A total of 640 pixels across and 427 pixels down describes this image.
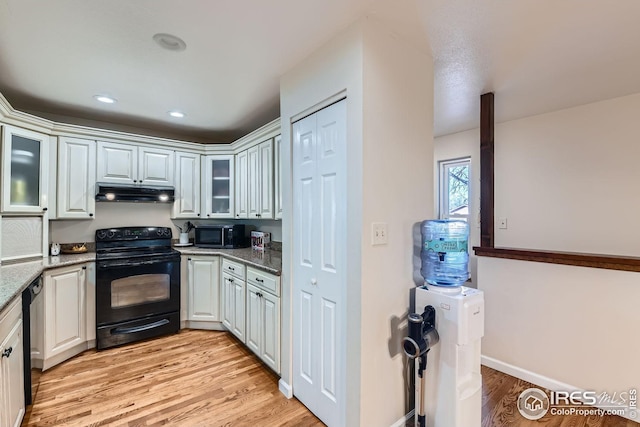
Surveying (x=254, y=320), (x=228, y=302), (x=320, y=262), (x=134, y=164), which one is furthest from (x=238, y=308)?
(x=134, y=164)

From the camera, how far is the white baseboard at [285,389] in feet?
7.11

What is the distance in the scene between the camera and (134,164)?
3.35 meters

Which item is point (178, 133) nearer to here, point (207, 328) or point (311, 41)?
point (207, 328)

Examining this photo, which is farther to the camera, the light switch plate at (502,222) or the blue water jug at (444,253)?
the light switch plate at (502,222)

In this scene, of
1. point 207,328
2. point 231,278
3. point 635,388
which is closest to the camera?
point 635,388

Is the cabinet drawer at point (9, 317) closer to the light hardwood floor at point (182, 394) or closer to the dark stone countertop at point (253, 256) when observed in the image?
the light hardwood floor at point (182, 394)

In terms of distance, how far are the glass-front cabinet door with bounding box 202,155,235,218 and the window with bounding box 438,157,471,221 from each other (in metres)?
2.90

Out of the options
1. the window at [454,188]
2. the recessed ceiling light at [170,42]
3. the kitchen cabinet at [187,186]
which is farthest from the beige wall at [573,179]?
the kitchen cabinet at [187,186]

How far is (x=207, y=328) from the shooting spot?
11.2 ft

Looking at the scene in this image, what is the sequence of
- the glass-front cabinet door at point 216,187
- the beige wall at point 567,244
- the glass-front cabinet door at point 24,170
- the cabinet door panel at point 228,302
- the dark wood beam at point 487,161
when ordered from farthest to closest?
the glass-front cabinet door at point 216,187, the cabinet door panel at point 228,302, the dark wood beam at point 487,161, the glass-front cabinet door at point 24,170, the beige wall at point 567,244

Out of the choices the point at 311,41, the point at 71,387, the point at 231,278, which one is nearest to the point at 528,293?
the point at 311,41

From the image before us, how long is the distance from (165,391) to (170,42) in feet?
8.15

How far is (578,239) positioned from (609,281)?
89 centimetres

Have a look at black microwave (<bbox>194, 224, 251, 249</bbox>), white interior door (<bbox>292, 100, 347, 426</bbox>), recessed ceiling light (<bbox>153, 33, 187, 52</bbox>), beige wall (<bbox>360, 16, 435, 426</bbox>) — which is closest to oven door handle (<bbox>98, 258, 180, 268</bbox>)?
black microwave (<bbox>194, 224, 251, 249</bbox>)
